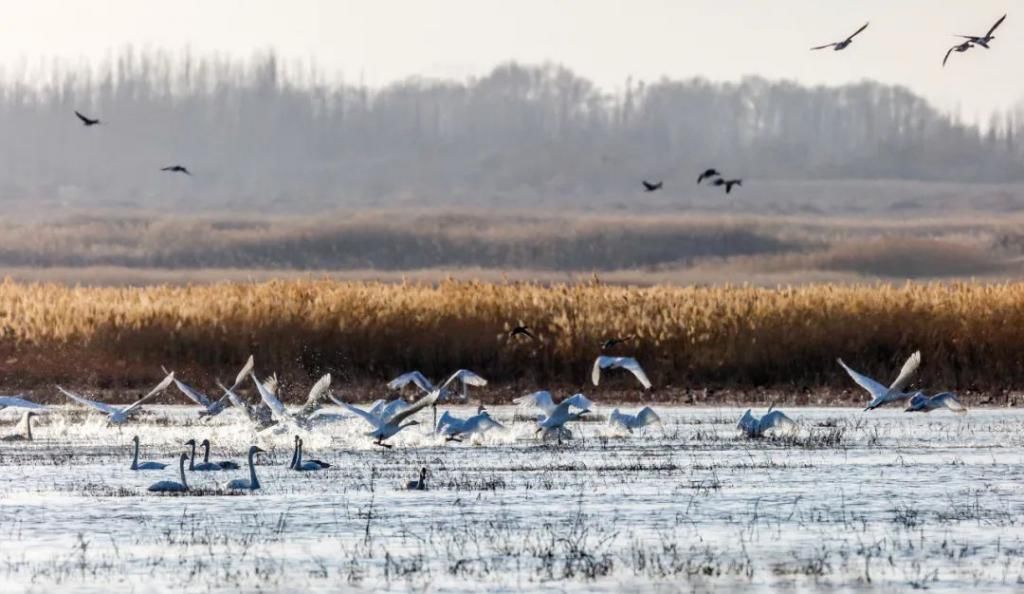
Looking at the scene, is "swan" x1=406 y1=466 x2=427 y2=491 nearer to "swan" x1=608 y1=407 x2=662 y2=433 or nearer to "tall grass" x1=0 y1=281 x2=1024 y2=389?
"swan" x1=608 y1=407 x2=662 y2=433

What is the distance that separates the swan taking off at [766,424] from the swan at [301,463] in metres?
5.08

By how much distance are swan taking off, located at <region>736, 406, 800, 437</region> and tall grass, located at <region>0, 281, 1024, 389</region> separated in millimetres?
8741

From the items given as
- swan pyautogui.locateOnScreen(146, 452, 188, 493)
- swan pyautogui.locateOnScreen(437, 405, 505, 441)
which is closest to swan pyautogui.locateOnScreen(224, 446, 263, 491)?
swan pyautogui.locateOnScreen(146, 452, 188, 493)

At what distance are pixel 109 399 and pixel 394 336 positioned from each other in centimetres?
516

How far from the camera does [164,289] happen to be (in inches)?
1431

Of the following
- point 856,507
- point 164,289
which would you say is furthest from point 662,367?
point 856,507

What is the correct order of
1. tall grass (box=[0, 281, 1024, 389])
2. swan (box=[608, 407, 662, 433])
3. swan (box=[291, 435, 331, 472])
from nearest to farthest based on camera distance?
swan (box=[291, 435, 331, 472])
swan (box=[608, 407, 662, 433])
tall grass (box=[0, 281, 1024, 389])

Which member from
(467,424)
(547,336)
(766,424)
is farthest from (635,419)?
(547,336)

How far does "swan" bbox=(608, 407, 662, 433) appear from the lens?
790 inches

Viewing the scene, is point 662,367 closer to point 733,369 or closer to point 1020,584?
point 733,369

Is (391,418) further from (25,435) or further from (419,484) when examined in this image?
(25,435)

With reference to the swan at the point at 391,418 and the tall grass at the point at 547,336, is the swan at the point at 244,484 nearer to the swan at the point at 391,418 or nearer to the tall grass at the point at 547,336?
the swan at the point at 391,418

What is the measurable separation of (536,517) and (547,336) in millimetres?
17747

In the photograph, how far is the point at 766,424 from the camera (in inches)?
779
